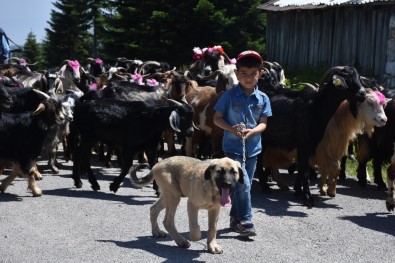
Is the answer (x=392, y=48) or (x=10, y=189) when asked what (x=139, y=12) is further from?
(x=10, y=189)

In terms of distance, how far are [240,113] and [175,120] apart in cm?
262

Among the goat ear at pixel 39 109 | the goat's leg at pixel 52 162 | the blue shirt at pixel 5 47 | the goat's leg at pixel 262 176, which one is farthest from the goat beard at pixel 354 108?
the blue shirt at pixel 5 47

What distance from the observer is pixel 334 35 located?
2200cm

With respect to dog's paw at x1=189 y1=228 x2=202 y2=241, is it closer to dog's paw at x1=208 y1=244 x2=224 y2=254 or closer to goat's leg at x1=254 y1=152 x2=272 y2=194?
dog's paw at x1=208 y1=244 x2=224 y2=254

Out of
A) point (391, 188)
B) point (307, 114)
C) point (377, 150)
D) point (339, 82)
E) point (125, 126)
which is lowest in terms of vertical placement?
point (391, 188)

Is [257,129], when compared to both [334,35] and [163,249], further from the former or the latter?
[334,35]

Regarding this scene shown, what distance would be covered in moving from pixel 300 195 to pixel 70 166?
487cm

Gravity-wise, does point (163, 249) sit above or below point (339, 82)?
below

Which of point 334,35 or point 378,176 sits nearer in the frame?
point 378,176

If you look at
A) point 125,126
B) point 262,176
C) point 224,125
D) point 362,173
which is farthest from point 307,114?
point 224,125

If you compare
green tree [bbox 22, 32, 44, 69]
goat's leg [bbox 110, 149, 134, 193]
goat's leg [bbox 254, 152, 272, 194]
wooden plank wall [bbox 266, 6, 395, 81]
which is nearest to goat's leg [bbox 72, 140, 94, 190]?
goat's leg [bbox 110, 149, 134, 193]

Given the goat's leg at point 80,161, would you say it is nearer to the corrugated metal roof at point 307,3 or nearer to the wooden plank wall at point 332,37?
the corrugated metal roof at point 307,3

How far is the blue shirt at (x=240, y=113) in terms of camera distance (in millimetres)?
7066

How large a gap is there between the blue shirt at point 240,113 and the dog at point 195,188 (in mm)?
499
